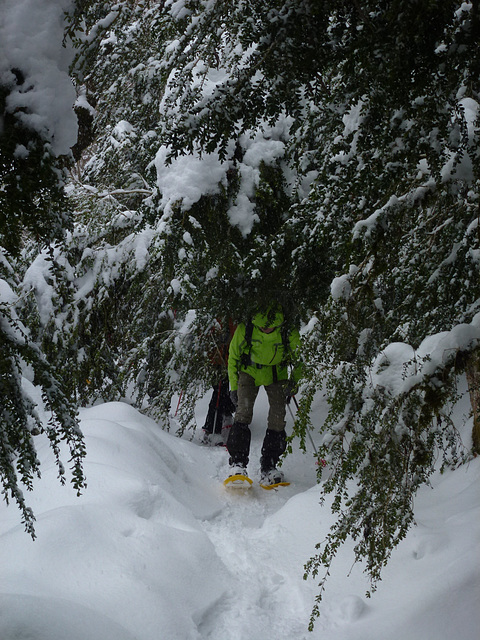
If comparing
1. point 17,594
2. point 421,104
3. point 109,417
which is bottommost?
point 17,594

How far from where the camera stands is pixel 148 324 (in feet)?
21.1

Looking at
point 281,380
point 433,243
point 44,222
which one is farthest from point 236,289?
point 44,222

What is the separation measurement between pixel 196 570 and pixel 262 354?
2580 millimetres

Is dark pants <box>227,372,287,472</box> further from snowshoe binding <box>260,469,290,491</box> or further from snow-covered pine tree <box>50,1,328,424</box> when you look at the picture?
snow-covered pine tree <box>50,1,328,424</box>

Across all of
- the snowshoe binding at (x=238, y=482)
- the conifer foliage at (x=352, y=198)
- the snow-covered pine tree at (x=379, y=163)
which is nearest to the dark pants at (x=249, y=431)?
the snowshoe binding at (x=238, y=482)

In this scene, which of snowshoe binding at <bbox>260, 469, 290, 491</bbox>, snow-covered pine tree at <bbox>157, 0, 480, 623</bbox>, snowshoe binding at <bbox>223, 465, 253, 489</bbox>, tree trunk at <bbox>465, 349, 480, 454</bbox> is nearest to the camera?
snow-covered pine tree at <bbox>157, 0, 480, 623</bbox>

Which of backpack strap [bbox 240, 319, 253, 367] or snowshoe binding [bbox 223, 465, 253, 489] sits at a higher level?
backpack strap [bbox 240, 319, 253, 367]

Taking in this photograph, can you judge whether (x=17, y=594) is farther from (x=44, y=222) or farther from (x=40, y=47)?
(x=40, y=47)

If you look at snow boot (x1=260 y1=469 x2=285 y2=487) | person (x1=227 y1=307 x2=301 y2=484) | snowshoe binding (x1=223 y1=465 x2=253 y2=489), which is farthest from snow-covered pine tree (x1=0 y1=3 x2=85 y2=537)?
snow boot (x1=260 y1=469 x2=285 y2=487)

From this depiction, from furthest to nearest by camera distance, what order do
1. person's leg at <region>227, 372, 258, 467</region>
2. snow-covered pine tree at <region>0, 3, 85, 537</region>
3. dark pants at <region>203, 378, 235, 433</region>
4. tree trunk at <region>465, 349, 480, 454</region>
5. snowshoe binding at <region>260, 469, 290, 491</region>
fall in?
dark pants at <region>203, 378, 235, 433</region> → person's leg at <region>227, 372, 258, 467</region> → snowshoe binding at <region>260, 469, 290, 491</region> → tree trunk at <region>465, 349, 480, 454</region> → snow-covered pine tree at <region>0, 3, 85, 537</region>

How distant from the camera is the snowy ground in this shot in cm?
246

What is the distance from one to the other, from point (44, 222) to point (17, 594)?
173 centimetres

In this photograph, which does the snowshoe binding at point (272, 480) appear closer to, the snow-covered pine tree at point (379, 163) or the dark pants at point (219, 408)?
the dark pants at point (219, 408)

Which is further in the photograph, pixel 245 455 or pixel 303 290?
pixel 245 455
